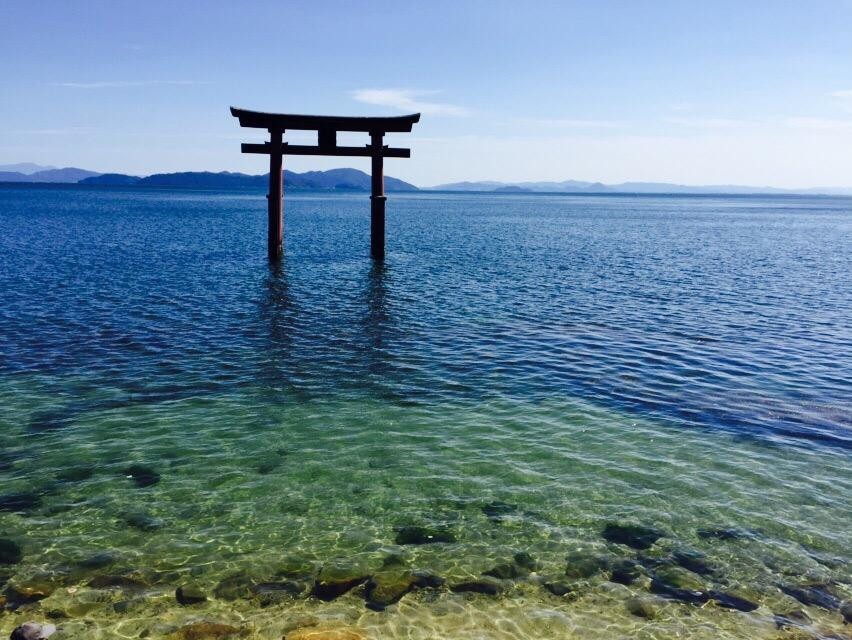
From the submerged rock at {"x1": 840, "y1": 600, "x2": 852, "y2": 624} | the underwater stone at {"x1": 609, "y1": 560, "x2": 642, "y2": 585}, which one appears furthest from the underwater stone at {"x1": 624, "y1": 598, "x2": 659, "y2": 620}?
the submerged rock at {"x1": 840, "y1": 600, "x2": 852, "y2": 624}

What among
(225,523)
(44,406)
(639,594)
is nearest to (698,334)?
(639,594)

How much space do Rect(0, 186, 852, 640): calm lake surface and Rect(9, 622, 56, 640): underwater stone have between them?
6.2 inches

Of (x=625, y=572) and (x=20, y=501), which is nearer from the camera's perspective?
(x=625, y=572)

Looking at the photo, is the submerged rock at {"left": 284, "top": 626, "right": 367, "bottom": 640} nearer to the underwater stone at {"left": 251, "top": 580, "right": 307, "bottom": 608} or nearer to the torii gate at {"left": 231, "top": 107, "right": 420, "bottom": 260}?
the underwater stone at {"left": 251, "top": 580, "right": 307, "bottom": 608}

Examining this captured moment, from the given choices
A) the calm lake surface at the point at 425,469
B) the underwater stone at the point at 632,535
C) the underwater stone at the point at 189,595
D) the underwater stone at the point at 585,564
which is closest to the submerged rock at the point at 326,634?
the calm lake surface at the point at 425,469

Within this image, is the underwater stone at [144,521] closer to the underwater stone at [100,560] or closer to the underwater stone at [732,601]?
the underwater stone at [100,560]

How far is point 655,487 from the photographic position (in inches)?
385

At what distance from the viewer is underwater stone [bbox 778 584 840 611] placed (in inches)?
276

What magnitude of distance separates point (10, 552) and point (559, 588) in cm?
672

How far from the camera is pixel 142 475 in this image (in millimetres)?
9844

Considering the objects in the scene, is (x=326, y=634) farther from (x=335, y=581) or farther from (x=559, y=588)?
(x=559, y=588)

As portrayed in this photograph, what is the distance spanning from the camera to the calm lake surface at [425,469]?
7.02 m

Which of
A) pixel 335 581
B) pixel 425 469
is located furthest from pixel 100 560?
pixel 425 469

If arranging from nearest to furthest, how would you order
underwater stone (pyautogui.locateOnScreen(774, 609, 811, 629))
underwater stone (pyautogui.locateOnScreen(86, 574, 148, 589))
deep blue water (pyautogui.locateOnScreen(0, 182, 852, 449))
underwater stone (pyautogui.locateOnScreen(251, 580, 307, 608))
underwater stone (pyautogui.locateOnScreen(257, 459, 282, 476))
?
underwater stone (pyautogui.locateOnScreen(774, 609, 811, 629))
underwater stone (pyautogui.locateOnScreen(251, 580, 307, 608))
underwater stone (pyautogui.locateOnScreen(86, 574, 148, 589))
underwater stone (pyautogui.locateOnScreen(257, 459, 282, 476))
deep blue water (pyautogui.locateOnScreen(0, 182, 852, 449))
